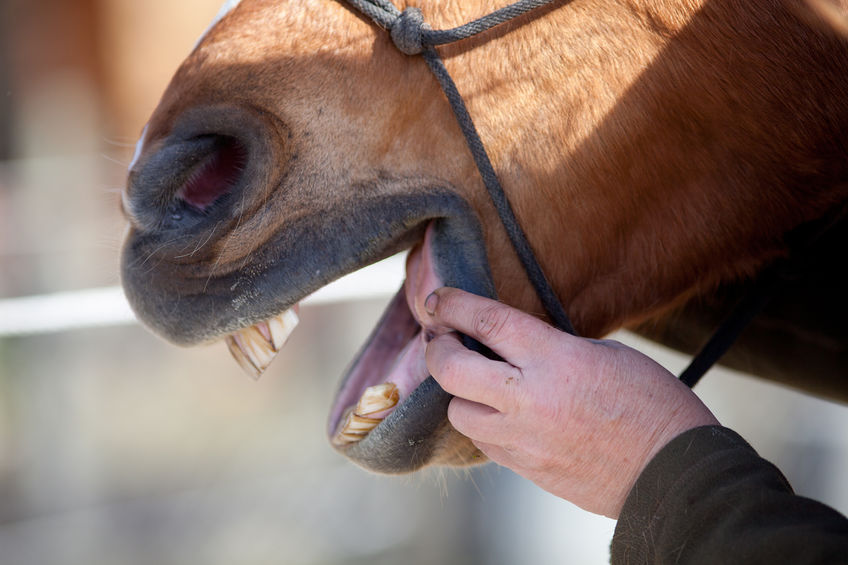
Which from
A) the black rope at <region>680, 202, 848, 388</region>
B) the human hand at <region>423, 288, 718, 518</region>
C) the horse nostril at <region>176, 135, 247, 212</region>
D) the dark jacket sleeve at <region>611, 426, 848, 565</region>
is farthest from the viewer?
the black rope at <region>680, 202, 848, 388</region>

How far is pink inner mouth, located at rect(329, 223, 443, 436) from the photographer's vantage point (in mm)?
899

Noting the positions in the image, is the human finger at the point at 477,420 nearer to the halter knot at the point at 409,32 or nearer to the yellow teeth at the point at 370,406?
the yellow teeth at the point at 370,406

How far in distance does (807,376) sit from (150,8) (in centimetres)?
407

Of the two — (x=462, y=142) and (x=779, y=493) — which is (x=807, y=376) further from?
(x=462, y=142)

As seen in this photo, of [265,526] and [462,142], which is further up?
[462,142]

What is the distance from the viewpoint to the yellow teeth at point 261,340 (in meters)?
0.90

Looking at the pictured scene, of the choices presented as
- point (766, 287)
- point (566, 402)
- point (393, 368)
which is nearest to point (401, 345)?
point (393, 368)

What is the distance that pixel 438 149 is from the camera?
85cm

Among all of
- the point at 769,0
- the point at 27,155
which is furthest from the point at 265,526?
the point at 27,155

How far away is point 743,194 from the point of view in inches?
36.2

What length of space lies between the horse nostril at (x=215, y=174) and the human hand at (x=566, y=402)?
301 millimetres

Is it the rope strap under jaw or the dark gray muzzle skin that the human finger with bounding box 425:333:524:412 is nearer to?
the dark gray muzzle skin

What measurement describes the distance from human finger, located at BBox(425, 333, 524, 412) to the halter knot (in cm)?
33

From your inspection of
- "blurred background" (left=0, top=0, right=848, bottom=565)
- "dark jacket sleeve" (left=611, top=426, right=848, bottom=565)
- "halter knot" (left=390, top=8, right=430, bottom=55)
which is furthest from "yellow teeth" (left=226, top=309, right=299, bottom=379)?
"blurred background" (left=0, top=0, right=848, bottom=565)
